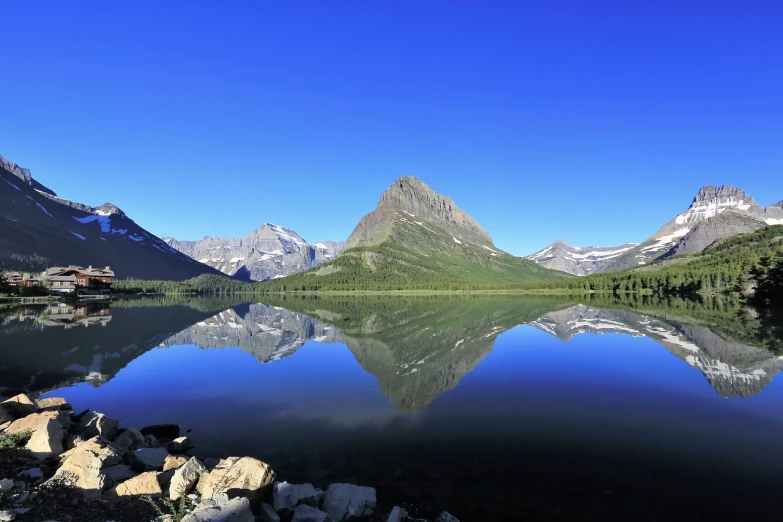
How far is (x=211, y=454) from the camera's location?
1692 centimetres

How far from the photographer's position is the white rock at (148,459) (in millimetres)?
14609

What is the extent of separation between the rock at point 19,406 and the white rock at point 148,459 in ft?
27.6

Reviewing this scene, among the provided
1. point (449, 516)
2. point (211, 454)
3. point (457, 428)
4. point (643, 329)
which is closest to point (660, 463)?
point (457, 428)

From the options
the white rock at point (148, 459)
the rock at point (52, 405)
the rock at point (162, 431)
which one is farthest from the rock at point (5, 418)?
the white rock at point (148, 459)

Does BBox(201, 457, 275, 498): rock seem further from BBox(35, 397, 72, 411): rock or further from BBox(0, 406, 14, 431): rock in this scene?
BBox(35, 397, 72, 411): rock

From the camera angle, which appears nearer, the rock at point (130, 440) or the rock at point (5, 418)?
the rock at point (130, 440)

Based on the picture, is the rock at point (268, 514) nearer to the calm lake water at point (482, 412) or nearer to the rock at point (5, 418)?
the calm lake water at point (482, 412)

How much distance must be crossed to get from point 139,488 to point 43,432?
6.17 m

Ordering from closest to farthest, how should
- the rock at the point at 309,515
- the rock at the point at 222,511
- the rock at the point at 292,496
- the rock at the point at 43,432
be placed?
the rock at the point at 222,511 → the rock at the point at 309,515 → the rock at the point at 292,496 → the rock at the point at 43,432

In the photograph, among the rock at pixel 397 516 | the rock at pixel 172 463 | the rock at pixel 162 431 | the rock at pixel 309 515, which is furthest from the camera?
the rock at pixel 162 431

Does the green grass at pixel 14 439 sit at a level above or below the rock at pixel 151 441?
above

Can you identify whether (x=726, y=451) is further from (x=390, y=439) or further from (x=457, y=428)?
(x=390, y=439)

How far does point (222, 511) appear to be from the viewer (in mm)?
10445

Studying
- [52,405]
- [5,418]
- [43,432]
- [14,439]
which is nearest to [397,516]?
[43,432]
